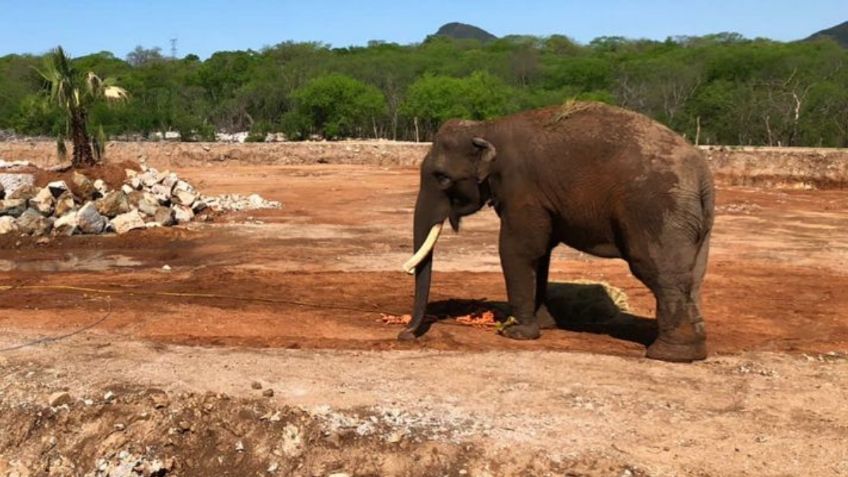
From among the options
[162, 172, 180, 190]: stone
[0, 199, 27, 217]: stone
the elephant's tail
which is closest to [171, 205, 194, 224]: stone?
[162, 172, 180, 190]: stone

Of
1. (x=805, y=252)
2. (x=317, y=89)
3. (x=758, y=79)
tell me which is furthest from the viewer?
(x=317, y=89)

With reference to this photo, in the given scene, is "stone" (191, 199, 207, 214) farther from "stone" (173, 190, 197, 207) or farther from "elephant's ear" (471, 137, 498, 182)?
"elephant's ear" (471, 137, 498, 182)

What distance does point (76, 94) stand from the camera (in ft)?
80.3

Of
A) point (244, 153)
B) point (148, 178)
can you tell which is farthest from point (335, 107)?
point (148, 178)

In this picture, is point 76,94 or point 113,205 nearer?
point 113,205

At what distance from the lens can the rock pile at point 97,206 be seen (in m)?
19.5

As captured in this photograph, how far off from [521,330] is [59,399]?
5.12 m

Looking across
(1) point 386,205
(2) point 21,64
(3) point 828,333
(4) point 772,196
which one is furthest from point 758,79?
(2) point 21,64

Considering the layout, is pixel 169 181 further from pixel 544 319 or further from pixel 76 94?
pixel 544 319

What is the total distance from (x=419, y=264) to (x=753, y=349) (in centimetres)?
404

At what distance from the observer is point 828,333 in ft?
35.2

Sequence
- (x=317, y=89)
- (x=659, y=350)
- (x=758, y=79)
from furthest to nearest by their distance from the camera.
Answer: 1. (x=317, y=89)
2. (x=758, y=79)
3. (x=659, y=350)

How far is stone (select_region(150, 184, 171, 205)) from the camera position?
21670 millimetres

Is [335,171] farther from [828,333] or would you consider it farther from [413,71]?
[413,71]
